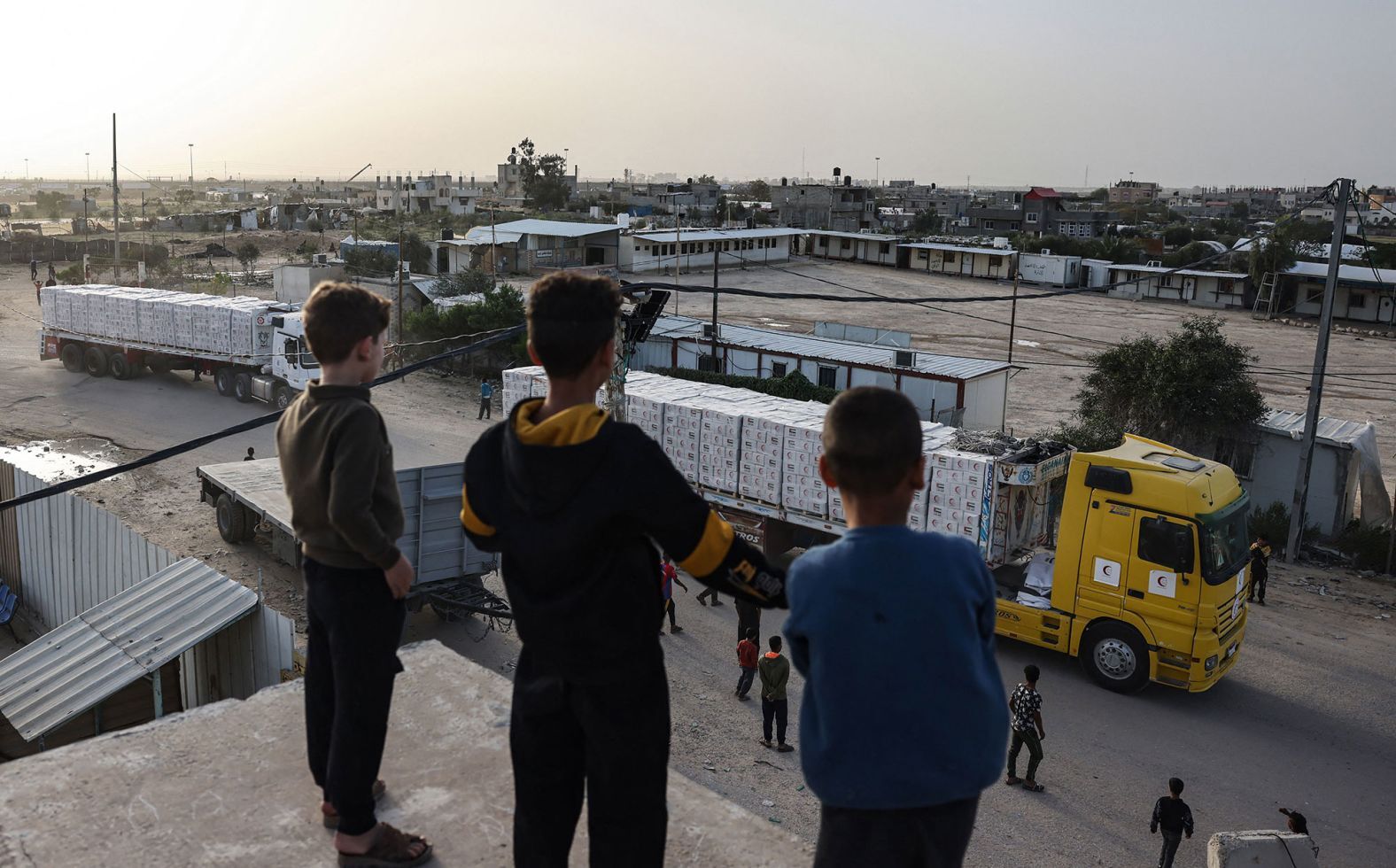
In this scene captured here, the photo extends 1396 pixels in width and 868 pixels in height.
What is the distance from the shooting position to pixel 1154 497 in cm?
1179

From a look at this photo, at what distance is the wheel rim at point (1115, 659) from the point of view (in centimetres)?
1235

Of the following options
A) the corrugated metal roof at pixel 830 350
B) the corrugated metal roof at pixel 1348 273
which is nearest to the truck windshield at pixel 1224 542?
the corrugated metal roof at pixel 830 350

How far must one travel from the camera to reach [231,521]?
16.4 metres

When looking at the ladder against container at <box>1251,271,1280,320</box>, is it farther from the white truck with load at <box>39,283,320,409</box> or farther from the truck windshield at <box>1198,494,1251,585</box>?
the white truck with load at <box>39,283,320,409</box>

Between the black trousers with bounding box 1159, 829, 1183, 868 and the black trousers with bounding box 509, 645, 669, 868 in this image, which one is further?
→ the black trousers with bounding box 1159, 829, 1183, 868

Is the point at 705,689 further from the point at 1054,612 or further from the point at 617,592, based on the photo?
the point at 617,592

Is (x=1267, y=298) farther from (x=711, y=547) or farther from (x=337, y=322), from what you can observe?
(x=711, y=547)

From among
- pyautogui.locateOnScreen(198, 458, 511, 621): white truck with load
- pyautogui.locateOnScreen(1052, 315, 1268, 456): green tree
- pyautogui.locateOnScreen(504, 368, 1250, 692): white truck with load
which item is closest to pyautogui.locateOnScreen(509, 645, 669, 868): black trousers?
pyautogui.locateOnScreen(504, 368, 1250, 692): white truck with load

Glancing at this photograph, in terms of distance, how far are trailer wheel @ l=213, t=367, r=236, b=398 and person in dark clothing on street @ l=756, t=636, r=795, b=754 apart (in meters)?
20.4

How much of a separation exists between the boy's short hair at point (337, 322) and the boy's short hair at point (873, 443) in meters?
1.71

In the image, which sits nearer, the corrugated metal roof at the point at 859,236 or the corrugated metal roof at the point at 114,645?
the corrugated metal roof at the point at 114,645

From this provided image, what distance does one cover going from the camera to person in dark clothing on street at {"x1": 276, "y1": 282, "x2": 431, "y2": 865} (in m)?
3.25

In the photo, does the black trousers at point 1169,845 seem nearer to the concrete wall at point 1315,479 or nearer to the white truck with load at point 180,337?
the concrete wall at point 1315,479

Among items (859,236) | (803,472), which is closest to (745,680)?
(803,472)
